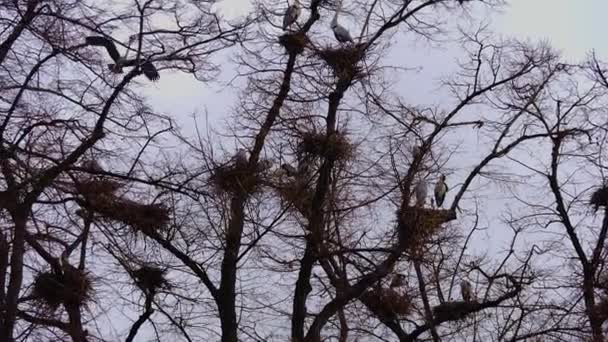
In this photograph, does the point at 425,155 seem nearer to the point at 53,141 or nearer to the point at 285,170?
the point at 285,170

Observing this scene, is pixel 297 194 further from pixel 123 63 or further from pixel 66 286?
pixel 66 286

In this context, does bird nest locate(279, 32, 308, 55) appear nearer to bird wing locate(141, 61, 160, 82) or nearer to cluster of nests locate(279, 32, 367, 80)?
cluster of nests locate(279, 32, 367, 80)

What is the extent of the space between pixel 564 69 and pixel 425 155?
3183mm

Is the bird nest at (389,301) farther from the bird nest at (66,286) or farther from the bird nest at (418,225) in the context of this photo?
the bird nest at (66,286)

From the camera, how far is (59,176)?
28.8ft

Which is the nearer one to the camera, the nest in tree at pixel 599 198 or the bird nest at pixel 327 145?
the bird nest at pixel 327 145

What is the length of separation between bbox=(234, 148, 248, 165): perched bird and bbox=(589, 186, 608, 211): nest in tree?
5762 mm

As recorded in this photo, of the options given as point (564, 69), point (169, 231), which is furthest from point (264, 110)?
point (564, 69)

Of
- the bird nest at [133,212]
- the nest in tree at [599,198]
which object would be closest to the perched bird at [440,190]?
the nest in tree at [599,198]

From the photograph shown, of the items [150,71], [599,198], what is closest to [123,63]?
[150,71]

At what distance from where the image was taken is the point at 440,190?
37.0ft

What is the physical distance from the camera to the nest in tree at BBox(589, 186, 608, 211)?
42.5 ft

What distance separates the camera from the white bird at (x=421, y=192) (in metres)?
9.84

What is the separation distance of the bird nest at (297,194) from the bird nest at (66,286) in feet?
7.13
